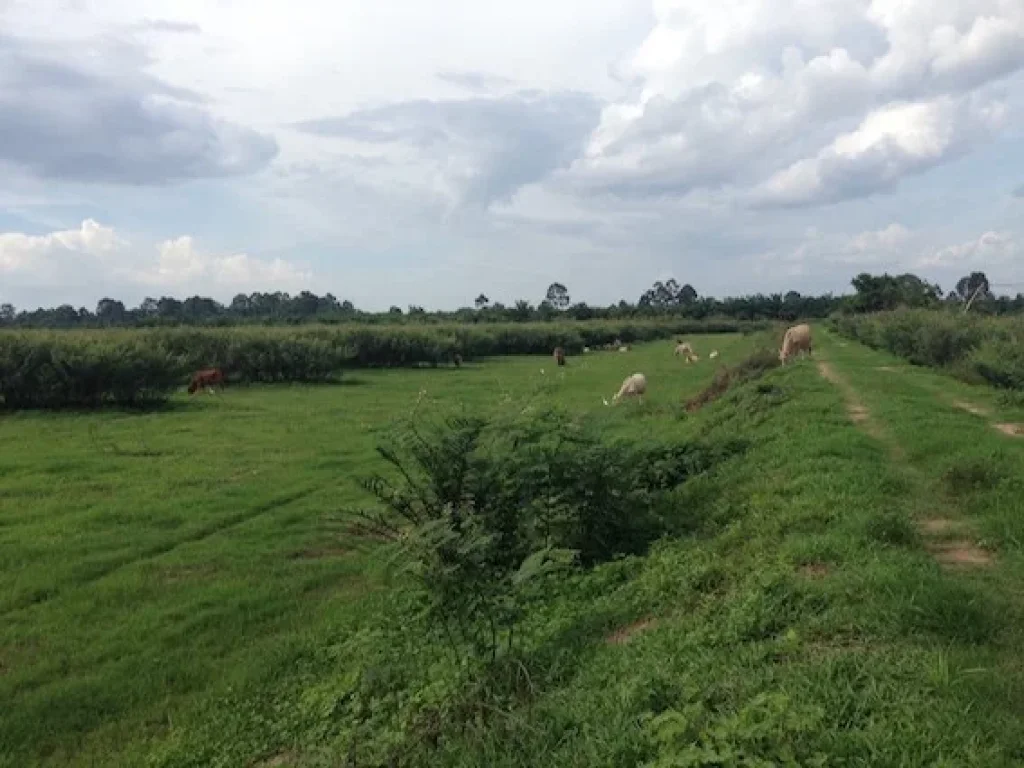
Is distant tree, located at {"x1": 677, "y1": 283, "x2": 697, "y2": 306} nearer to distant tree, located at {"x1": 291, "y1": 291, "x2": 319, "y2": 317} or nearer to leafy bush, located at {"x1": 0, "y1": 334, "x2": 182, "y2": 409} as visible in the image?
distant tree, located at {"x1": 291, "y1": 291, "x2": 319, "y2": 317}

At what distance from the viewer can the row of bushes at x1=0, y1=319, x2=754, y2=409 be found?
72.3 ft

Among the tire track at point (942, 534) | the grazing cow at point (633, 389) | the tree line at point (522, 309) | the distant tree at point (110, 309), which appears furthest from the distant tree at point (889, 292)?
A: the distant tree at point (110, 309)

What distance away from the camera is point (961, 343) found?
25141 millimetres

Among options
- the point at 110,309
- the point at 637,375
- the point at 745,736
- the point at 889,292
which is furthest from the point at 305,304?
the point at 745,736

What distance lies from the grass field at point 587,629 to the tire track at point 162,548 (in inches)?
1.6

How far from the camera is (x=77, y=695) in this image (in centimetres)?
616

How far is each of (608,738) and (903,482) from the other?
6087 mm

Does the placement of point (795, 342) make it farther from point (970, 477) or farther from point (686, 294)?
point (686, 294)

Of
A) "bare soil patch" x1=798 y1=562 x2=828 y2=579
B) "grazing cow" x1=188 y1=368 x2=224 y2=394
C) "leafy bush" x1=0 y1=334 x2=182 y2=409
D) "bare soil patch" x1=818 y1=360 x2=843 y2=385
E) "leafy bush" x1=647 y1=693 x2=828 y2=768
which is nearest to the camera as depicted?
"leafy bush" x1=647 y1=693 x2=828 y2=768

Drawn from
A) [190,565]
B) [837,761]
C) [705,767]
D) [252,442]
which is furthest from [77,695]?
[252,442]

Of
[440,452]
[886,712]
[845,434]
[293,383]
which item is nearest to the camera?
[886,712]

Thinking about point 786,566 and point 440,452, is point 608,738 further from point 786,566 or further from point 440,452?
point 440,452

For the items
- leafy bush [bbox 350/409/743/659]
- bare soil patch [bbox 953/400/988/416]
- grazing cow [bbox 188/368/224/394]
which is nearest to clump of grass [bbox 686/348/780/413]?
bare soil patch [bbox 953/400/988/416]

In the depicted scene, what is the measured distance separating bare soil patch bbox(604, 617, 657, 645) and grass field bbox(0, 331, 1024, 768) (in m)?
0.03
